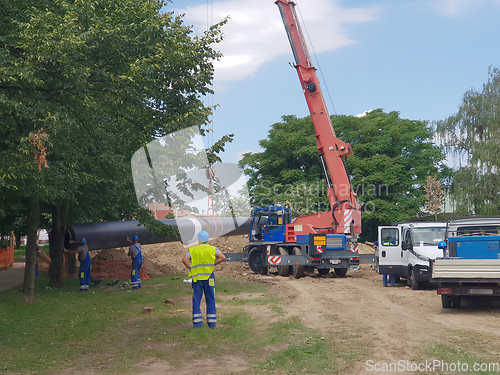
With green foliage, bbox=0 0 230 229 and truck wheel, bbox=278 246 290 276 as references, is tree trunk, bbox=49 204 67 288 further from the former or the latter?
truck wheel, bbox=278 246 290 276

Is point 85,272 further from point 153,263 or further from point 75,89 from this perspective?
point 75,89

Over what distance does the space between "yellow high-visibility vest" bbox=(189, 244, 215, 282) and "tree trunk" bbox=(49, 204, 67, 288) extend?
8570mm

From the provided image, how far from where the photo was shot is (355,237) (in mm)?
20828

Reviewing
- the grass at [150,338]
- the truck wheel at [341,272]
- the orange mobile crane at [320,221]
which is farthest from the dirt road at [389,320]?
the truck wheel at [341,272]

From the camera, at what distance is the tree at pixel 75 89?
26.7 ft

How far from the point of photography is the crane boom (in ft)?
68.1

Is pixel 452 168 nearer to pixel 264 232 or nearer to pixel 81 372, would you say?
pixel 264 232

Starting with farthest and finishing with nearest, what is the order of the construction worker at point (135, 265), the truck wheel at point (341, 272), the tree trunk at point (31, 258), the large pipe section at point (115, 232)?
the truck wheel at point (341, 272), the large pipe section at point (115, 232), the construction worker at point (135, 265), the tree trunk at point (31, 258)

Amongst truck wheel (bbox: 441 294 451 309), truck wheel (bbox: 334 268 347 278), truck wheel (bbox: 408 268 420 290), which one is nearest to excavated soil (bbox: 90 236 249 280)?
truck wheel (bbox: 334 268 347 278)

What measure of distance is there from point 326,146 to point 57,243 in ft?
34.2

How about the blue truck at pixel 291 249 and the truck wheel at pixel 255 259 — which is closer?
the blue truck at pixel 291 249

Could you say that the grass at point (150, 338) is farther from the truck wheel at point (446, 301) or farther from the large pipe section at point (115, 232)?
the large pipe section at point (115, 232)

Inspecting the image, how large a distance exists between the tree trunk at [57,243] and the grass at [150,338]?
321 cm

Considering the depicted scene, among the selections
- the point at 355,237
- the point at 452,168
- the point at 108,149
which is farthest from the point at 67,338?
the point at 452,168
